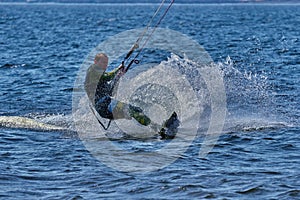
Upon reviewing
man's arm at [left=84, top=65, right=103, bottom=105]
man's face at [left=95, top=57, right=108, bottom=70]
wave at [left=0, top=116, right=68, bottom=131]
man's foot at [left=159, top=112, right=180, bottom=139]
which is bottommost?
wave at [left=0, top=116, right=68, bottom=131]

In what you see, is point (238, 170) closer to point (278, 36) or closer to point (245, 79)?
point (245, 79)

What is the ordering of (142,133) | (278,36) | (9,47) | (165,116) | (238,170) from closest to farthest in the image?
(238,170), (142,133), (165,116), (9,47), (278,36)

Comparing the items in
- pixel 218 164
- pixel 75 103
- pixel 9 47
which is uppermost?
pixel 218 164

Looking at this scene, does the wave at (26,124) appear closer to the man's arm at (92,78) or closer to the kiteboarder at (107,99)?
the kiteboarder at (107,99)

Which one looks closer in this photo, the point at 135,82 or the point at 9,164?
the point at 9,164

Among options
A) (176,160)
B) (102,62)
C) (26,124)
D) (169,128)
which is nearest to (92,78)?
(102,62)

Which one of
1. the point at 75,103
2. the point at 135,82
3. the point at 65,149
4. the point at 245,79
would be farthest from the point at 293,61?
the point at 65,149

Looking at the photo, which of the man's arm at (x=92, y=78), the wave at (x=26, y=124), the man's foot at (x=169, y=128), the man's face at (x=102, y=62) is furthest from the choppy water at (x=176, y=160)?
the man's face at (x=102, y=62)

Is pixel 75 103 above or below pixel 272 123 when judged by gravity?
below

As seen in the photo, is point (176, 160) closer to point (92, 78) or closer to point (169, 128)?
point (169, 128)

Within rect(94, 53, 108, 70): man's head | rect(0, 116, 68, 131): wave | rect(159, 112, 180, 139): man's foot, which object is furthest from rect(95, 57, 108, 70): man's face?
rect(0, 116, 68, 131): wave

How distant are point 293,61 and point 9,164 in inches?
685

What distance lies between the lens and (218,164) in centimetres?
1123

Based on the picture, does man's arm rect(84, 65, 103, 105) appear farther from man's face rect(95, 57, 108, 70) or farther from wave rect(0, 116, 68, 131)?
wave rect(0, 116, 68, 131)
